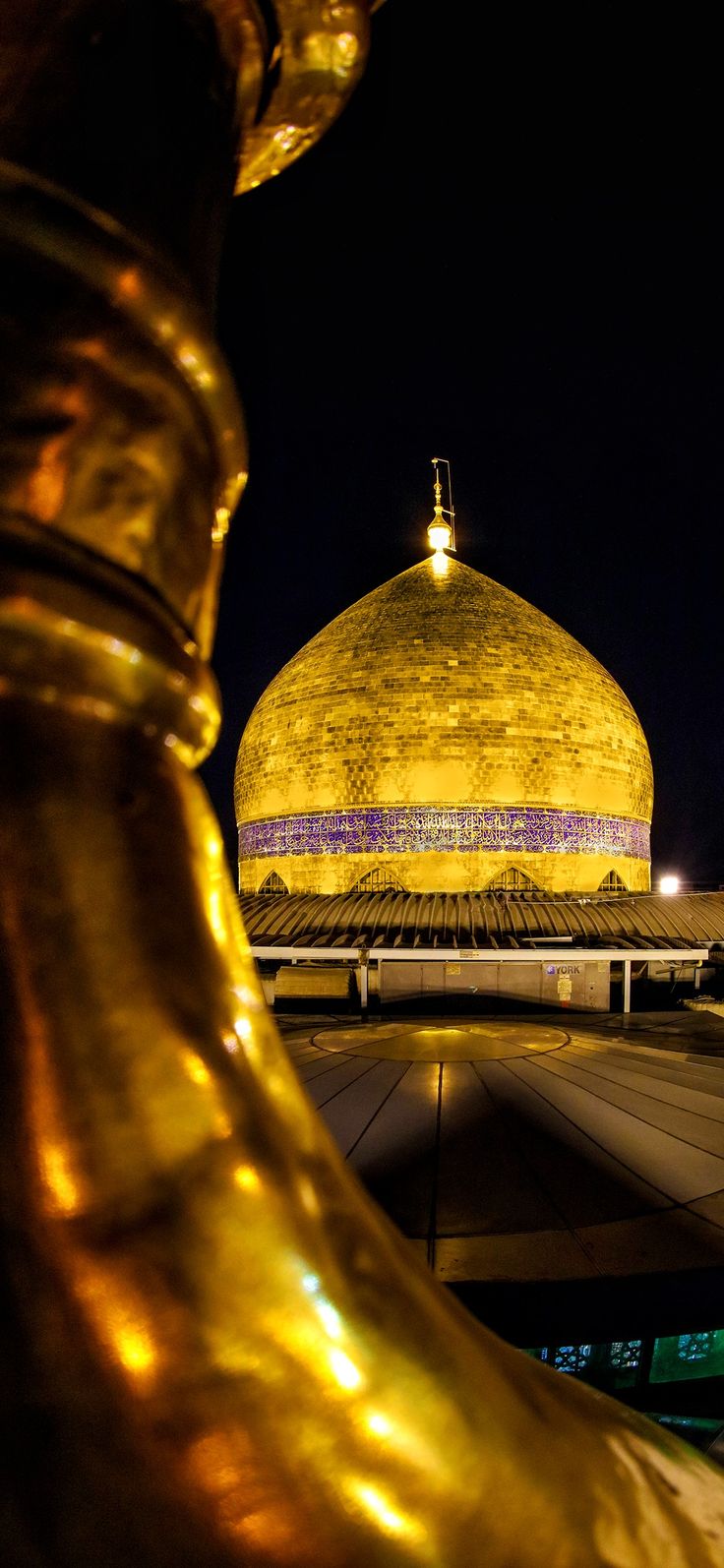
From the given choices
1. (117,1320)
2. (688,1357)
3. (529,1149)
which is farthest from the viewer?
(529,1149)

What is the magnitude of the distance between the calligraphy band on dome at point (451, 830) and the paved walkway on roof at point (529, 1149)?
7480 mm

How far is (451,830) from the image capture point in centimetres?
1166

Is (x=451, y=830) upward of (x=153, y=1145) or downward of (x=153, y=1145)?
upward

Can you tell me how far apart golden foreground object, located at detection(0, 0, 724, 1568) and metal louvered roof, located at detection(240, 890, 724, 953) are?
8.48 metres

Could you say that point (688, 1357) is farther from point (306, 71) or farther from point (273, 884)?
point (273, 884)

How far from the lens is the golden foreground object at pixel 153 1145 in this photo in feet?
1.19

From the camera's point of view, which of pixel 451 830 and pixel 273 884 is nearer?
pixel 451 830

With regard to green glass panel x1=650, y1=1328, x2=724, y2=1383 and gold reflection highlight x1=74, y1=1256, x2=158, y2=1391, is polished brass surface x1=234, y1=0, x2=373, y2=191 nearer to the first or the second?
gold reflection highlight x1=74, y1=1256, x2=158, y2=1391

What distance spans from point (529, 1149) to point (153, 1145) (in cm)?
293

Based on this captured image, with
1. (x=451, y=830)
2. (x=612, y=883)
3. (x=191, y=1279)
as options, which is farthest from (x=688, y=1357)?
(x=612, y=883)

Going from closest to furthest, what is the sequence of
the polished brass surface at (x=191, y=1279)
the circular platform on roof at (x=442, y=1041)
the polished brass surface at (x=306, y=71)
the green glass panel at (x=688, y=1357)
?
the polished brass surface at (x=191, y=1279) → the polished brass surface at (x=306, y=71) → the green glass panel at (x=688, y=1357) → the circular platform on roof at (x=442, y=1041)

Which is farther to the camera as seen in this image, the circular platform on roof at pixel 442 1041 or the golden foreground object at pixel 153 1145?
the circular platform on roof at pixel 442 1041

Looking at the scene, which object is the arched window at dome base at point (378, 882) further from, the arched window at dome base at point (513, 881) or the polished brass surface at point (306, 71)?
the polished brass surface at point (306, 71)

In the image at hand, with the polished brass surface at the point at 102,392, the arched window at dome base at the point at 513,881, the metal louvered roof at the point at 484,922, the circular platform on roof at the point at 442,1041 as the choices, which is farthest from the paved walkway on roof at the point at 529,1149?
the arched window at dome base at the point at 513,881
